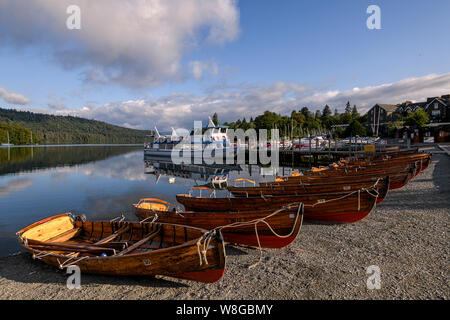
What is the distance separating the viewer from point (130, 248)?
5.66 meters

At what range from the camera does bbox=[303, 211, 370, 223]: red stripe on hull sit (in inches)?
328

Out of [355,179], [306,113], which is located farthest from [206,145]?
[306,113]

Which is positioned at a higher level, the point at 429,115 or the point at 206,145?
the point at 429,115

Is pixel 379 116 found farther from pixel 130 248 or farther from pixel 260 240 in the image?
pixel 130 248

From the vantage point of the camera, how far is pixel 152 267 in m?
4.89

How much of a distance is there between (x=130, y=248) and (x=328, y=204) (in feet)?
22.3

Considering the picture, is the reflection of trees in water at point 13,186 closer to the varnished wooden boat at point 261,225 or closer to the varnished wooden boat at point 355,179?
the varnished wooden boat at point 261,225

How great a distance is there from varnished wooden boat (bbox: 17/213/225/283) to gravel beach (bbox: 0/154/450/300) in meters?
0.36

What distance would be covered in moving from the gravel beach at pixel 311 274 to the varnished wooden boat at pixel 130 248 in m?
0.36

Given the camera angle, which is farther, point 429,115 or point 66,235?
point 429,115
